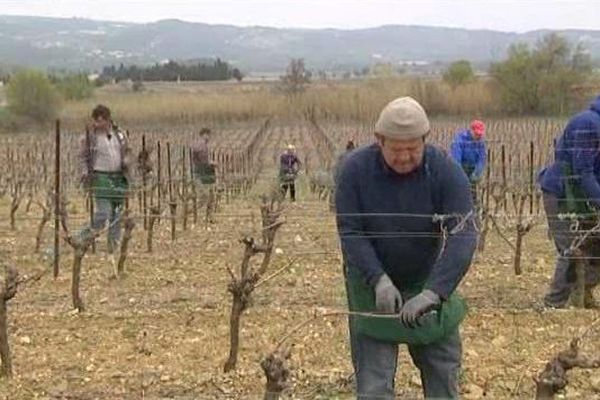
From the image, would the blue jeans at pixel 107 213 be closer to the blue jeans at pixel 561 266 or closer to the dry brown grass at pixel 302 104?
the blue jeans at pixel 561 266

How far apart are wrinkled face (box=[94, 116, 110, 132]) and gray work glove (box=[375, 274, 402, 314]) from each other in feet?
21.6

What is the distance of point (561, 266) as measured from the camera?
8180mm

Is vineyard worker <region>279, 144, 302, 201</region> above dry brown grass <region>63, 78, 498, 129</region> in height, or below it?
above

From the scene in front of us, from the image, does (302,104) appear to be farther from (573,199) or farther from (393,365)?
(393,365)

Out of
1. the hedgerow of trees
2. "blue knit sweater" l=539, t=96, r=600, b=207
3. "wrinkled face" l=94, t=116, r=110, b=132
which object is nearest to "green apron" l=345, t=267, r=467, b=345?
"blue knit sweater" l=539, t=96, r=600, b=207

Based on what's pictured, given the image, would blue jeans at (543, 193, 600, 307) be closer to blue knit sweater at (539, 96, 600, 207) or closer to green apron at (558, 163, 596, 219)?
green apron at (558, 163, 596, 219)

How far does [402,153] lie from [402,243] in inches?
15.3

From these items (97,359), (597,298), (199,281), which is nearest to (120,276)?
(199,281)

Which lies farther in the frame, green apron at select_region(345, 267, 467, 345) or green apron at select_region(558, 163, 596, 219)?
green apron at select_region(558, 163, 596, 219)

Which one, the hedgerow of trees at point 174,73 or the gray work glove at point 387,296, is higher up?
the gray work glove at point 387,296

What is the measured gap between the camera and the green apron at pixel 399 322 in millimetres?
4492

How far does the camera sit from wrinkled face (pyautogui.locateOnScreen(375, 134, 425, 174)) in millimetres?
4293

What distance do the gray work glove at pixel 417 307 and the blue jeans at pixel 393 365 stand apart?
1.06 feet

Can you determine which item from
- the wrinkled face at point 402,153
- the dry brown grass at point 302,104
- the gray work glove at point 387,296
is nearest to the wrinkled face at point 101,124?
the wrinkled face at point 402,153
